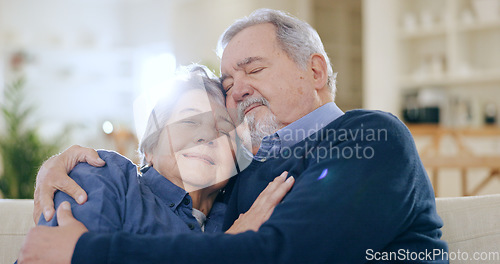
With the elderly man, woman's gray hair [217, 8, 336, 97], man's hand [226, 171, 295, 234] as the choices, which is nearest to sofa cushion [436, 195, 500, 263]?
A: the elderly man

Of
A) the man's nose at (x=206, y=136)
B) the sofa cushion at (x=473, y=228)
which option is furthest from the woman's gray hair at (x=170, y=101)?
the sofa cushion at (x=473, y=228)

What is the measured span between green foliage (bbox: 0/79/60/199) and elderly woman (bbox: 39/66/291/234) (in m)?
2.79

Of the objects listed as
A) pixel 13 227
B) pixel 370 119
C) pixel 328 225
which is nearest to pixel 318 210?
pixel 328 225

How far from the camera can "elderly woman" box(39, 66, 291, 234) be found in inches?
43.6

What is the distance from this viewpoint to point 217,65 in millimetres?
6000

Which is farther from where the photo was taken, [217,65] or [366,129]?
[217,65]

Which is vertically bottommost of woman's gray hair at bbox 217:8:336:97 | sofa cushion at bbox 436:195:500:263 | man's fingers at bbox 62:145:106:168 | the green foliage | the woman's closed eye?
the green foliage

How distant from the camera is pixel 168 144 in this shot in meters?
1.26

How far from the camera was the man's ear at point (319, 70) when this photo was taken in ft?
5.00

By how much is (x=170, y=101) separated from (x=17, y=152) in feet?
9.58

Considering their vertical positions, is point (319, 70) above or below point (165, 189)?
above

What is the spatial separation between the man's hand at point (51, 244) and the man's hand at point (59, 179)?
3.6 inches

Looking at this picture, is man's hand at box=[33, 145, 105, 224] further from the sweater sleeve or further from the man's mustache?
the man's mustache

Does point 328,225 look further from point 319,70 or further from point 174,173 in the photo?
point 319,70
